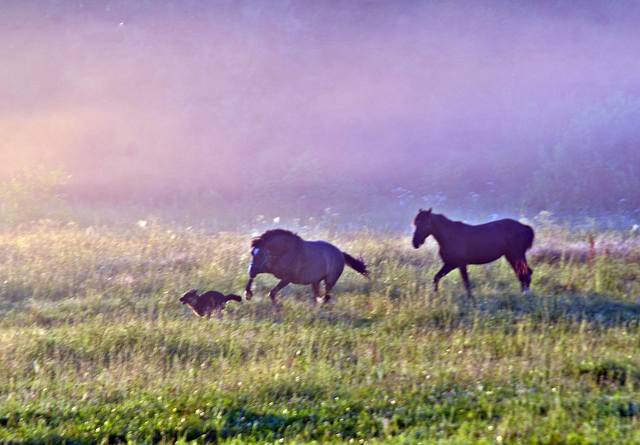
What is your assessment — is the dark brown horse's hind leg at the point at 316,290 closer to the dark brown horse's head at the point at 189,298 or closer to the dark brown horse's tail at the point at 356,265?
the dark brown horse's tail at the point at 356,265

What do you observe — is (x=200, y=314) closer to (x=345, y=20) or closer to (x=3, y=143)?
(x=3, y=143)

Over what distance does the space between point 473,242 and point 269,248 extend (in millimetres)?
3093

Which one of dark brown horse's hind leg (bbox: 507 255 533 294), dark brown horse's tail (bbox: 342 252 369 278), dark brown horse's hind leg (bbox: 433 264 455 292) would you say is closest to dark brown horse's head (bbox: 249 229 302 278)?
dark brown horse's tail (bbox: 342 252 369 278)

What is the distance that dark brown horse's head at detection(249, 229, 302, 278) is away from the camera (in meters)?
13.0

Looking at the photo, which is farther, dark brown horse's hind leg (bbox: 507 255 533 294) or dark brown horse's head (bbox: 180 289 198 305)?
dark brown horse's hind leg (bbox: 507 255 533 294)

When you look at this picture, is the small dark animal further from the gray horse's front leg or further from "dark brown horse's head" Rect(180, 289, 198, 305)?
the gray horse's front leg

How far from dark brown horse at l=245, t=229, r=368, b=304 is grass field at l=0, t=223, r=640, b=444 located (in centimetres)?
30

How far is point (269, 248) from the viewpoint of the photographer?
13.2 m

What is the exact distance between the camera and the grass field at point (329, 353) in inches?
292

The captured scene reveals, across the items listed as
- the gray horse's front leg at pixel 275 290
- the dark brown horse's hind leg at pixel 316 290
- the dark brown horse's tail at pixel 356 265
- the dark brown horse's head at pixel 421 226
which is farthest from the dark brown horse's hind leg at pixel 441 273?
the gray horse's front leg at pixel 275 290

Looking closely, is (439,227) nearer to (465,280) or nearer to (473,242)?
(473,242)

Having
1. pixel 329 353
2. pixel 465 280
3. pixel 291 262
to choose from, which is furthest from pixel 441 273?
pixel 329 353

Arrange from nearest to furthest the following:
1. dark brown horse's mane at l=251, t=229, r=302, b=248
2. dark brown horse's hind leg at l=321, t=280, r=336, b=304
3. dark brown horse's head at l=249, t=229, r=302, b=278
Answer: dark brown horse's head at l=249, t=229, r=302, b=278 < dark brown horse's mane at l=251, t=229, r=302, b=248 < dark brown horse's hind leg at l=321, t=280, r=336, b=304

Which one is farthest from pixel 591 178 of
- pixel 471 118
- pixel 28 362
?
pixel 28 362
